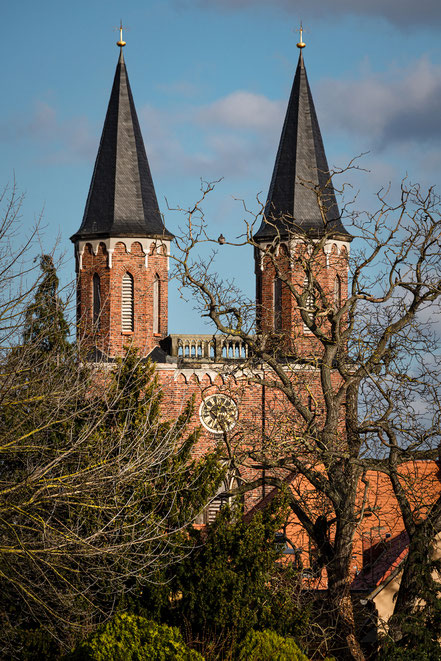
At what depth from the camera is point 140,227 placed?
3569cm

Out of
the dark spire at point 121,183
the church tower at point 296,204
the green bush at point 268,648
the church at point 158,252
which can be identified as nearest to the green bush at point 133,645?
the green bush at point 268,648

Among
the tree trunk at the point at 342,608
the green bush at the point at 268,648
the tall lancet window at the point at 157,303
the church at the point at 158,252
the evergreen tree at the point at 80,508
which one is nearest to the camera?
the green bush at the point at 268,648

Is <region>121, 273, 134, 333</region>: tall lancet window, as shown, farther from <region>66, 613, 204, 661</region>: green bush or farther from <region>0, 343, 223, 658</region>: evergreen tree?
<region>66, 613, 204, 661</region>: green bush

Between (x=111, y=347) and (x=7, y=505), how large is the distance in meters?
21.3

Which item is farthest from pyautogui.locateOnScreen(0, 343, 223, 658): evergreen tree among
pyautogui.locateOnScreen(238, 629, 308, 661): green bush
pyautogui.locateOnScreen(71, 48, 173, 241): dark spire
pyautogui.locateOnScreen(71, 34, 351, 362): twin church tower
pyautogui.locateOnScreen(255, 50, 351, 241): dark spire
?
pyautogui.locateOnScreen(255, 50, 351, 241): dark spire

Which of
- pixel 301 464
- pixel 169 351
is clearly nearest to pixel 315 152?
pixel 169 351

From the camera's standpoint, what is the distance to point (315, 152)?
3641 cm

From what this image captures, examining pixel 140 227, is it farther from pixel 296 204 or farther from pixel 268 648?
pixel 268 648

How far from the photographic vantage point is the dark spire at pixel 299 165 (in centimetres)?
3541

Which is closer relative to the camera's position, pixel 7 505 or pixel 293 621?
pixel 7 505

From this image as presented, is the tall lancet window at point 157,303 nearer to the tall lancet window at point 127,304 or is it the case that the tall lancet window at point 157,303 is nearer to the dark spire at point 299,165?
the tall lancet window at point 127,304

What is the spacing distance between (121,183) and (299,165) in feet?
21.1

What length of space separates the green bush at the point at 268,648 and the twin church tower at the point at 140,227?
21293 mm

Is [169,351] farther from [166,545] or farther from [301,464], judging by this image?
[166,545]
